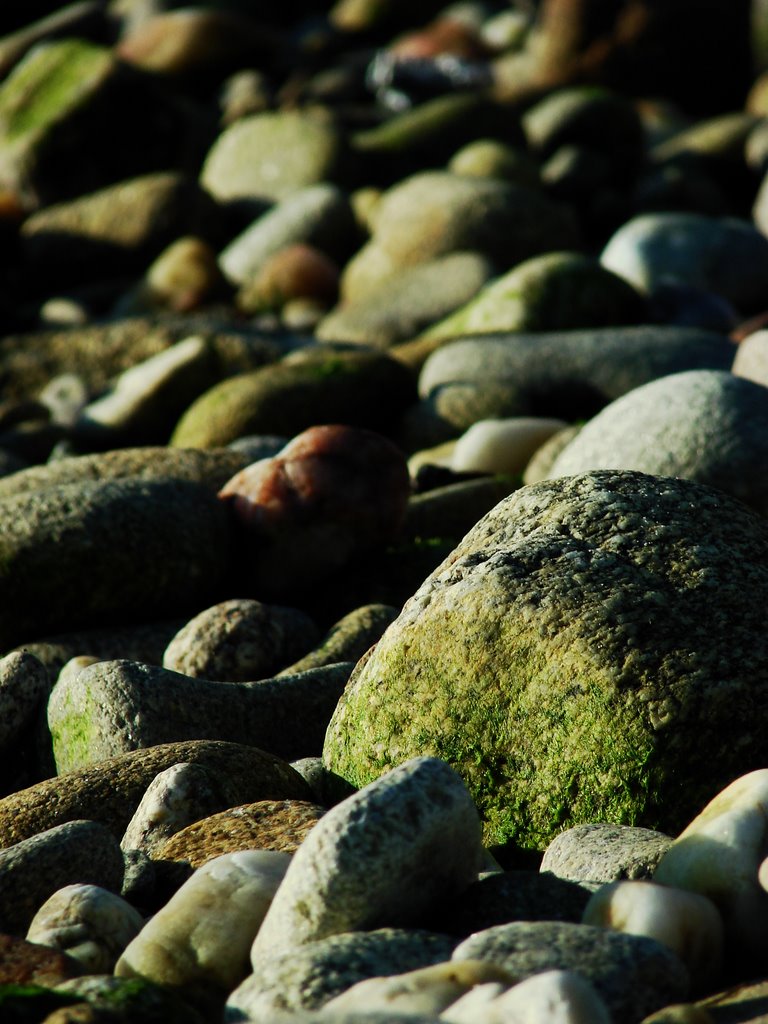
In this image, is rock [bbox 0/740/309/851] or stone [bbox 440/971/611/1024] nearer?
stone [bbox 440/971/611/1024]

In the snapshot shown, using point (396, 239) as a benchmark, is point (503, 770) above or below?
above

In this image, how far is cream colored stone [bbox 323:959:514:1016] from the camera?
7.71ft

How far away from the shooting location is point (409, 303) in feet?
36.7

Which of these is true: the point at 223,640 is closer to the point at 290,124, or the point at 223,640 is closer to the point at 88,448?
the point at 88,448

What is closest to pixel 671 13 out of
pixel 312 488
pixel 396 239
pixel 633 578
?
pixel 396 239

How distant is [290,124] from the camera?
628 inches

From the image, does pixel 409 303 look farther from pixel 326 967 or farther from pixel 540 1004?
pixel 540 1004

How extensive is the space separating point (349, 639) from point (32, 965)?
8.07 feet

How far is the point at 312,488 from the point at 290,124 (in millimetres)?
11000

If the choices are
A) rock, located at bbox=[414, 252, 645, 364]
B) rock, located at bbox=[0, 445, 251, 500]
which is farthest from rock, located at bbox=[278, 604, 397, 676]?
rock, located at bbox=[414, 252, 645, 364]

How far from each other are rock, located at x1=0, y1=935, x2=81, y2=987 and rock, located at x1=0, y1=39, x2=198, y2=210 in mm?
14060

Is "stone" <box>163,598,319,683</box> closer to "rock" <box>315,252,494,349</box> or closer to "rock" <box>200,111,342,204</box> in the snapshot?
"rock" <box>315,252,494,349</box>

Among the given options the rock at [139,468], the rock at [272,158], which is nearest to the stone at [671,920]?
the rock at [139,468]

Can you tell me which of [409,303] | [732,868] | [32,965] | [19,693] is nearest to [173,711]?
[19,693]
